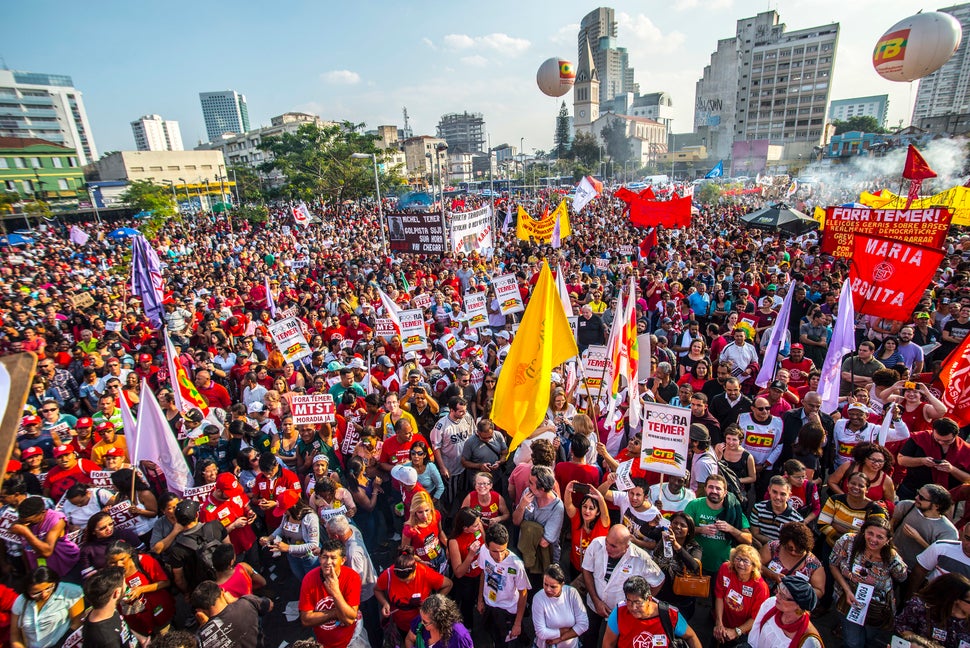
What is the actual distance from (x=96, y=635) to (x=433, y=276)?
11.4m

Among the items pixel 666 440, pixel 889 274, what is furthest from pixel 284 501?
pixel 889 274

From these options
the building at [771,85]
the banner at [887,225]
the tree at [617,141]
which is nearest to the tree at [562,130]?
the tree at [617,141]

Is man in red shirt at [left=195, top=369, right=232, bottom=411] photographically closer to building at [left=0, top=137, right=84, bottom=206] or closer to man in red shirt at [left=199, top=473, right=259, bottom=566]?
man in red shirt at [left=199, top=473, right=259, bottom=566]

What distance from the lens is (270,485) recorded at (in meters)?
4.86

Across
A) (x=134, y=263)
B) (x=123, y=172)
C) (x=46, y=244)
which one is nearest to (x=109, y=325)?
(x=134, y=263)

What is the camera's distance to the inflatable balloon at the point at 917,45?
41.6ft

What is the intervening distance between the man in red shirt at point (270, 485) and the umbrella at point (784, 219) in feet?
51.4

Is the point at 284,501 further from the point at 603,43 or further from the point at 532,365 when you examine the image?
the point at 603,43

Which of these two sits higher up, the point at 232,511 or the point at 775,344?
the point at 775,344

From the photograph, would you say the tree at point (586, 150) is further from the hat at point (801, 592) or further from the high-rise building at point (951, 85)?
the hat at point (801, 592)

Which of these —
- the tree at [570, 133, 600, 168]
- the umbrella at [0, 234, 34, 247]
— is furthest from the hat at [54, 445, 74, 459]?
the tree at [570, 133, 600, 168]

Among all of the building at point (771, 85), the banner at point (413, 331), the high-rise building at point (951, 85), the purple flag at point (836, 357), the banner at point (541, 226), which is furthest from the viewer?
the building at point (771, 85)

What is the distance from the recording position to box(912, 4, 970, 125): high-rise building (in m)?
89.7

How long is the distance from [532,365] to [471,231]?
34.0ft
